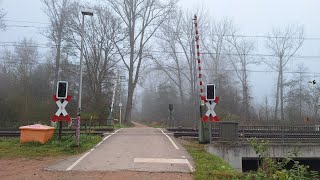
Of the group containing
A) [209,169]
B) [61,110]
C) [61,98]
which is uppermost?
[61,98]

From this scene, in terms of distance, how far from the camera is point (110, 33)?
4300 cm

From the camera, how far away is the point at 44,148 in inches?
555

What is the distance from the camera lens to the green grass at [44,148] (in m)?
12.9

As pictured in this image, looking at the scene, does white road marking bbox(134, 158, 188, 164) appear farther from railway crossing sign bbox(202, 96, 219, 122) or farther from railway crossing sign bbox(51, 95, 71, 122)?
railway crossing sign bbox(51, 95, 71, 122)

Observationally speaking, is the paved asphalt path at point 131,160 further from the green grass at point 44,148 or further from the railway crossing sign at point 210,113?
the railway crossing sign at point 210,113

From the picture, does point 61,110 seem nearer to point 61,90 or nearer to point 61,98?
point 61,98

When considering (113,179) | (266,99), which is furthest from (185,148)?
(266,99)

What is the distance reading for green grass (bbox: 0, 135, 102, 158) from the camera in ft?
42.5

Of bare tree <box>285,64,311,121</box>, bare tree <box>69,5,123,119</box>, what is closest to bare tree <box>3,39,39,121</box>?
bare tree <box>69,5,123,119</box>

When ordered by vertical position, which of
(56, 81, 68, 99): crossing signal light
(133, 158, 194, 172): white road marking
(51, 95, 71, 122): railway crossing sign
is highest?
(56, 81, 68, 99): crossing signal light

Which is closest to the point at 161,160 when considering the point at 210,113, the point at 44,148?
the point at 210,113

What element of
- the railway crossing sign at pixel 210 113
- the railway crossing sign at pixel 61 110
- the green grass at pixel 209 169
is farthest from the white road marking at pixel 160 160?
the railway crossing sign at pixel 61 110

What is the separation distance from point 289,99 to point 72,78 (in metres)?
32.5

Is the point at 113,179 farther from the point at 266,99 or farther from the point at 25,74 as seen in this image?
the point at 266,99
